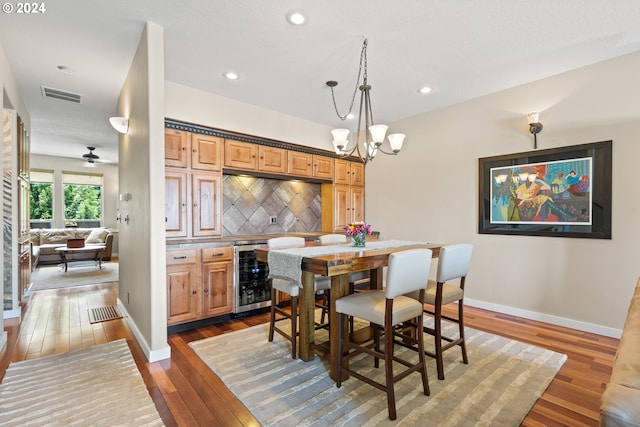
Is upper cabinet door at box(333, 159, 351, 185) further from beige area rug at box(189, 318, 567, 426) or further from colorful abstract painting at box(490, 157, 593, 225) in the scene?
beige area rug at box(189, 318, 567, 426)

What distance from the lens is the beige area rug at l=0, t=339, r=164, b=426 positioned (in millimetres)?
1829

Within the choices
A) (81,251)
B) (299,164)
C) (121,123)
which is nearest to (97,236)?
(81,251)

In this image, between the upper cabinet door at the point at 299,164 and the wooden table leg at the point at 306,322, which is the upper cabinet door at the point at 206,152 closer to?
the upper cabinet door at the point at 299,164

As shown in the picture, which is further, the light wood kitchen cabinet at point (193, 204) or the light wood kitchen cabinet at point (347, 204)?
the light wood kitchen cabinet at point (347, 204)

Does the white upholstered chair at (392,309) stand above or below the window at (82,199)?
below

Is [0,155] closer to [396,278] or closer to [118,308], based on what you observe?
[118,308]

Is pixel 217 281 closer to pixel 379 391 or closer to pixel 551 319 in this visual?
pixel 379 391

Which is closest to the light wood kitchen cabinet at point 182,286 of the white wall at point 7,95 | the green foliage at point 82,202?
the white wall at point 7,95

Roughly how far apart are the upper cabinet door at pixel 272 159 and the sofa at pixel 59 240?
5437 mm

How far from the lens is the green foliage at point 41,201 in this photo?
795 centimetres

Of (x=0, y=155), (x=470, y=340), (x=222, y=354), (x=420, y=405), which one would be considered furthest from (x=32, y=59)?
(x=470, y=340)

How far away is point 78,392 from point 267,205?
297 cm

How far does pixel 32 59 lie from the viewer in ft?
9.98

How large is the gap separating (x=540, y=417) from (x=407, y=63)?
3073 millimetres
